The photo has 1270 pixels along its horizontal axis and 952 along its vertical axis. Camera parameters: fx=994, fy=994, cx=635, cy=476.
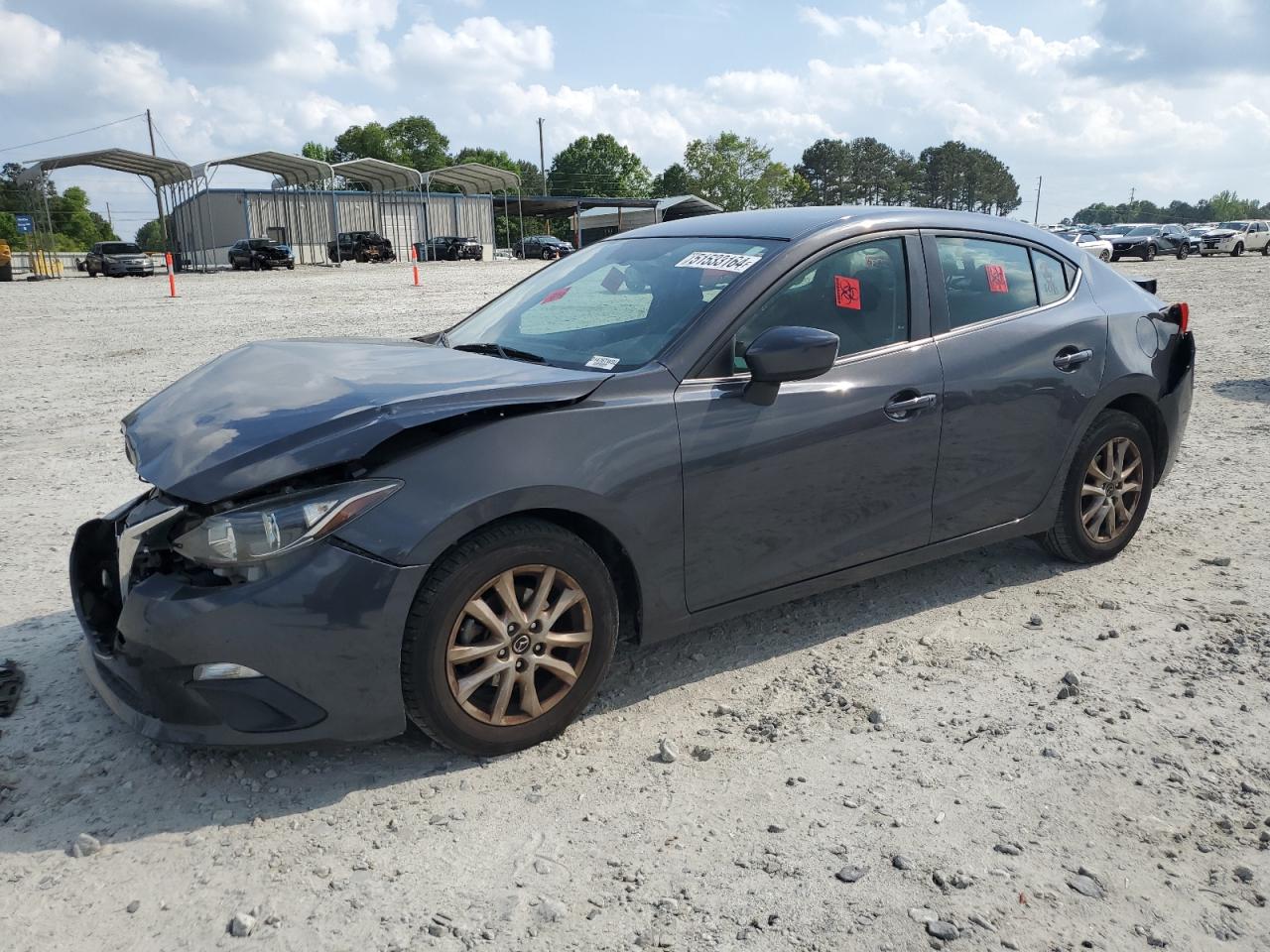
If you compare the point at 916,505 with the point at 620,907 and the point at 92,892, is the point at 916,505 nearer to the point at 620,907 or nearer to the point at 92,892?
the point at 620,907

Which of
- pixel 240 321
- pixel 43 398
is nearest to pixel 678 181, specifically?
pixel 240 321

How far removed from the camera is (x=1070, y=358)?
14.3 feet

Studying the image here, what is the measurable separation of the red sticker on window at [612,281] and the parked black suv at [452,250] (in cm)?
5082

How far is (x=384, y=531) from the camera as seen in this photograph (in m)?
2.77

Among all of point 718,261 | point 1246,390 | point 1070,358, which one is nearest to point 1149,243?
point 1246,390

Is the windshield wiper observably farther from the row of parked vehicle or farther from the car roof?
the row of parked vehicle

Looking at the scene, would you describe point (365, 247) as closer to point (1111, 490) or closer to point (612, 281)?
Answer: point (612, 281)

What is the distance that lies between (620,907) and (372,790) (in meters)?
0.92

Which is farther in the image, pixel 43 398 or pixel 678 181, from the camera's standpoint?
pixel 678 181

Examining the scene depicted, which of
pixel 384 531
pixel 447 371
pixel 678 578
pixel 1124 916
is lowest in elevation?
pixel 1124 916

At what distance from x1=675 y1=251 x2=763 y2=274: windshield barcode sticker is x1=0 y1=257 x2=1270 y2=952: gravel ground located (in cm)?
148

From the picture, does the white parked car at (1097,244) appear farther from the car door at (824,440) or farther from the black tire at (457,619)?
the black tire at (457,619)

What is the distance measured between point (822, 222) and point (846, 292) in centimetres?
30

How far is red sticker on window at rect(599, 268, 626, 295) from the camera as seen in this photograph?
4098 millimetres
